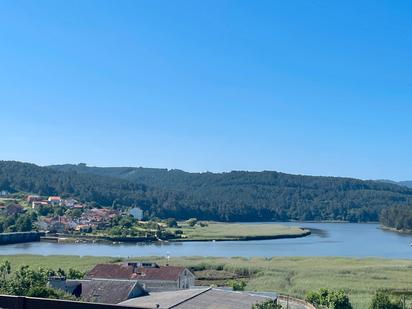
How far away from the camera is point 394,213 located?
122 m

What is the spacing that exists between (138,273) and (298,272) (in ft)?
42.4

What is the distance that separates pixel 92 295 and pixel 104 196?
389 ft

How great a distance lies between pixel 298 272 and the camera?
1547 inches

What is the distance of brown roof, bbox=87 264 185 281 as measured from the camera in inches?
1169

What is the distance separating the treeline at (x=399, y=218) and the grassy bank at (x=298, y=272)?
7055 cm

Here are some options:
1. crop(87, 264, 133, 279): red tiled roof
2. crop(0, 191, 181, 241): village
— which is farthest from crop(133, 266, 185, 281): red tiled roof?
crop(0, 191, 181, 241): village

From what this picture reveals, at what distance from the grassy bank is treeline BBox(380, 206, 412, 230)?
7055 cm

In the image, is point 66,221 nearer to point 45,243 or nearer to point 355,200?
point 45,243

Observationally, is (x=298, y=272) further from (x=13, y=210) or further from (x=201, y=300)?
(x=13, y=210)

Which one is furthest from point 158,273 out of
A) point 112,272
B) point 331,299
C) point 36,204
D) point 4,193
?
point 4,193

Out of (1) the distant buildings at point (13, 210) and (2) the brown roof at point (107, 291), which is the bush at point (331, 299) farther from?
(1) the distant buildings at point (13, 210)

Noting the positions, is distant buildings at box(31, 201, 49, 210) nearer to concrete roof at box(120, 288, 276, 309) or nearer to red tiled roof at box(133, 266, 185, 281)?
red tiled roof at box(133, 266, 185, 281)

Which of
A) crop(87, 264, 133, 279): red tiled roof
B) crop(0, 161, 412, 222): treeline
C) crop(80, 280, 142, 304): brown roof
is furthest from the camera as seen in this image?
crop(0, 161, 412, 222): treeline

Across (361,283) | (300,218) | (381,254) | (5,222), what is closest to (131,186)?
(300,218)
